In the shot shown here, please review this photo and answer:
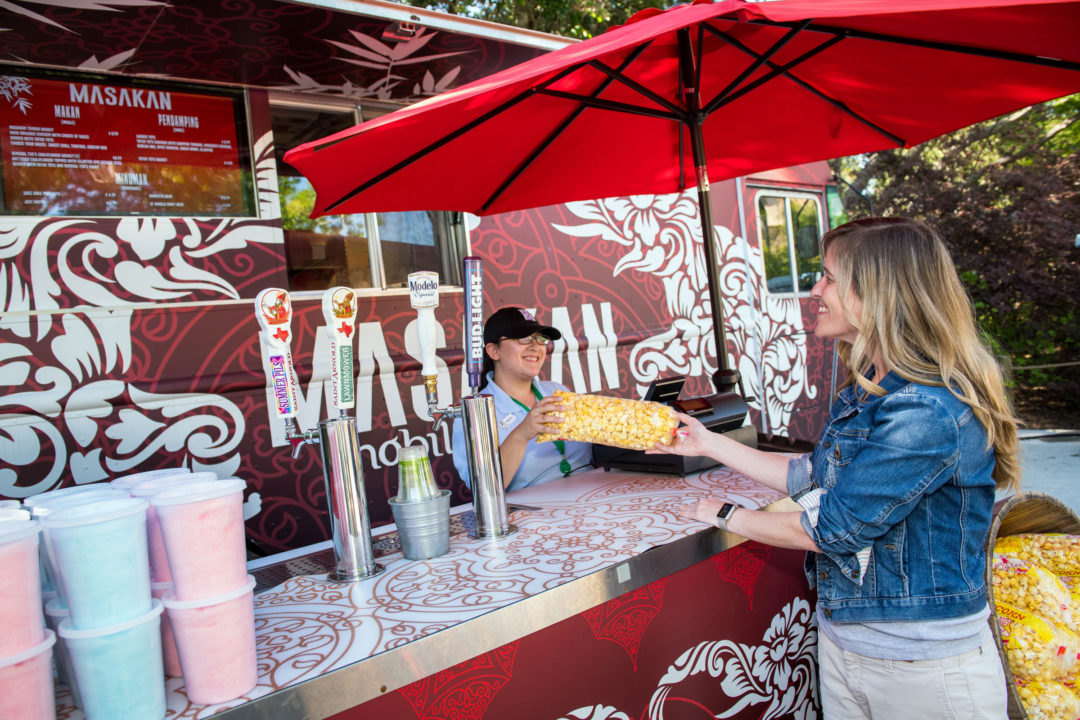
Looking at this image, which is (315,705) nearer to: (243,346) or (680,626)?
(680,626)

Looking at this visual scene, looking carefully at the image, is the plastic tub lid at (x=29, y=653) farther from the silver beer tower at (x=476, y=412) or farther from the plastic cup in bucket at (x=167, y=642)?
the silver beer tower at (x=476, y=412)

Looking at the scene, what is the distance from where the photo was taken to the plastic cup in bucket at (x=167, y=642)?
1184 millimetres

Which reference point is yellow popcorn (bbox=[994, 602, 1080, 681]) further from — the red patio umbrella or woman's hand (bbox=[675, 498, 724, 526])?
the red patio umbrella

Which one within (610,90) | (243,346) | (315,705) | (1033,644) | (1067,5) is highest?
(610,90)

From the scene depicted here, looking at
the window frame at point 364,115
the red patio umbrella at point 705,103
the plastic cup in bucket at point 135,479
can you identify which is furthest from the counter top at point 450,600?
the window frame at point 364,115

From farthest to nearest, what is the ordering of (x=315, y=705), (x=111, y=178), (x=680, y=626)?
(x=111, y=178), (x=680, y=626), (x=315, y=705)

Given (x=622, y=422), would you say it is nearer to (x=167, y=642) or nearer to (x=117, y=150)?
(x=167, y=642)

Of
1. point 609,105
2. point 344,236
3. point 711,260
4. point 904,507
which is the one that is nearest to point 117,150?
point 344,236

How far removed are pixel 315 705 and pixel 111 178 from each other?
2.83m

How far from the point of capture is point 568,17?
26.3ft

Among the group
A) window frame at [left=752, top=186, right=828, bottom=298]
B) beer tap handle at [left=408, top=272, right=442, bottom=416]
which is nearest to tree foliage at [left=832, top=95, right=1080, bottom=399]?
window frame at [left=752, top=186, right=828, bottom=298]

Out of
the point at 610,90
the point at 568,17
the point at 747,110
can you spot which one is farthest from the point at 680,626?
the point at 568,17

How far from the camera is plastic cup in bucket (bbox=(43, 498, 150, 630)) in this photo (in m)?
0.99

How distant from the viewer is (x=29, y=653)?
38.0 inches
